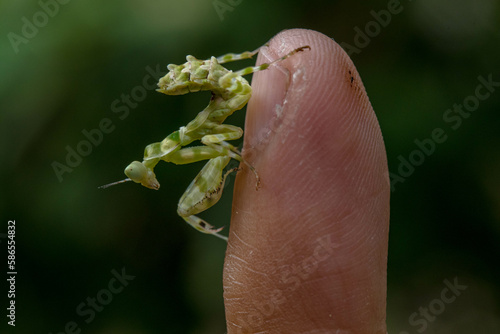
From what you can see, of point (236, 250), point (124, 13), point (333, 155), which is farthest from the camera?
point (124, 13)

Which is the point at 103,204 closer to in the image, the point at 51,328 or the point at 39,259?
the point at 39,259

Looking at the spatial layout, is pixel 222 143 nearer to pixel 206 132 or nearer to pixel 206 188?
pixel 206 132

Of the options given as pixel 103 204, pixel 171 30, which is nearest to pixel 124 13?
pixel 171 30

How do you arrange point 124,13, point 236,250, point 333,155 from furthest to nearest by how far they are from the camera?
point 124,13 < point 236,250 < point 333,155

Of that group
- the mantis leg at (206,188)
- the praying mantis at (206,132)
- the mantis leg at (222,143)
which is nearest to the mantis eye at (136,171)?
the praying mantis at (206,132)

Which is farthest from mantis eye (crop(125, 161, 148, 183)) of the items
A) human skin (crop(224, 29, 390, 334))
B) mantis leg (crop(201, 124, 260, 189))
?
human skin (crop(224, 29, 390, 334))

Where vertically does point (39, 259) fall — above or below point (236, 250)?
above

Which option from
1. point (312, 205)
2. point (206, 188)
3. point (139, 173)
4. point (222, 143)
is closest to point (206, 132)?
point (222, 143)
